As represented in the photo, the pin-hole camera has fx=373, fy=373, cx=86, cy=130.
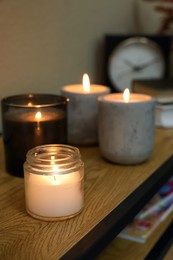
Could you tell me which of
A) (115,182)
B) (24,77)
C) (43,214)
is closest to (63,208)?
(43,214)

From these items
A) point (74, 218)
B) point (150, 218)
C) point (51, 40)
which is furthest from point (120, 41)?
point (74, 218)

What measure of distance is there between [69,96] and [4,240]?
37 centimetres

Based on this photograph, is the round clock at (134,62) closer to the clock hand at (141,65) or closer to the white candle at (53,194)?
the clock hand at (141,65)

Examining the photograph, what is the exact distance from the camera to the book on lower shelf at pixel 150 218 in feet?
2.51

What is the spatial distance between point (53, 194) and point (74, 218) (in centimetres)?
5

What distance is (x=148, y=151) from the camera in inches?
26.7

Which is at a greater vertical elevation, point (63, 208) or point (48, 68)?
point (48, 68)

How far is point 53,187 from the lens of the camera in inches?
19.0

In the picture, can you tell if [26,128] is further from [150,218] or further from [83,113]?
[150,218]

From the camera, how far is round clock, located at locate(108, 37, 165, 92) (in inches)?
44.2

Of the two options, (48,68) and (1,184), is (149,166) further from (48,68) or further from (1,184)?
(48,68)

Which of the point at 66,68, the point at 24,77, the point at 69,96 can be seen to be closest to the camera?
the point at 69,96

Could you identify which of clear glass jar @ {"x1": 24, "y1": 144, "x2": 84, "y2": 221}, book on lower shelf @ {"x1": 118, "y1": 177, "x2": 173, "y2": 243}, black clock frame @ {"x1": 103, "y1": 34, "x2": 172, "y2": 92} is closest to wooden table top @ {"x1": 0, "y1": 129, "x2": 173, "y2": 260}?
clear glass jar @ {"x1": 24, "y1": 144, "x2": 84, "y2": 221}

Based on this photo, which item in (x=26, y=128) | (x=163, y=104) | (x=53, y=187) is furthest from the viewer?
(x=163, y=104)
